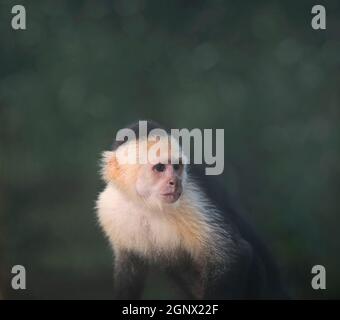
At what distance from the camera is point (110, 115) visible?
254cm

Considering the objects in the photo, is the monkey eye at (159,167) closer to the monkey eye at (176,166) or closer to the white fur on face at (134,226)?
the monkey eye at (176,166)

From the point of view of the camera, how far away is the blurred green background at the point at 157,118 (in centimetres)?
245

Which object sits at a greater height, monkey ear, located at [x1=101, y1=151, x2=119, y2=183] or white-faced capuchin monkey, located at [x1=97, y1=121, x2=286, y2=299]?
monkey ear, located at [x1=101, y1=151, x2=119, y2=183]

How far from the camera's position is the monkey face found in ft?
6.46

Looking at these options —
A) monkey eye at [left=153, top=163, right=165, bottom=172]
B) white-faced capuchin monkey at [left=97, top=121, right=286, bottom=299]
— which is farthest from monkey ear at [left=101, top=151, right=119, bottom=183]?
monkey eye at [left=153, top=163, right=165, bottom=172]

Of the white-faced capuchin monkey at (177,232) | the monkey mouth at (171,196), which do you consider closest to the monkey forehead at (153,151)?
the white-faced capuchin monkey at (177,232)

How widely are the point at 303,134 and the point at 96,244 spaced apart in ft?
3.23

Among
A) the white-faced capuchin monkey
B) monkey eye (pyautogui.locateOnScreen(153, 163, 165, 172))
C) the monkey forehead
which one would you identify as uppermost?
the monkey forehead

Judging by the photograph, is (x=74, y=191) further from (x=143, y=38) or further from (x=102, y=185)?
(x=143, y=38)

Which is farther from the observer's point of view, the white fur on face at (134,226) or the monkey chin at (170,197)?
the white fur on face at (134,226)

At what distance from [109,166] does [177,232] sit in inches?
13.2

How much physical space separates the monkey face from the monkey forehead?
0.07 ft

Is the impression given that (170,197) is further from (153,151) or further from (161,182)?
(153,151)

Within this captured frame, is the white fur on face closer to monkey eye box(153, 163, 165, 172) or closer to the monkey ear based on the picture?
the monkey ear
